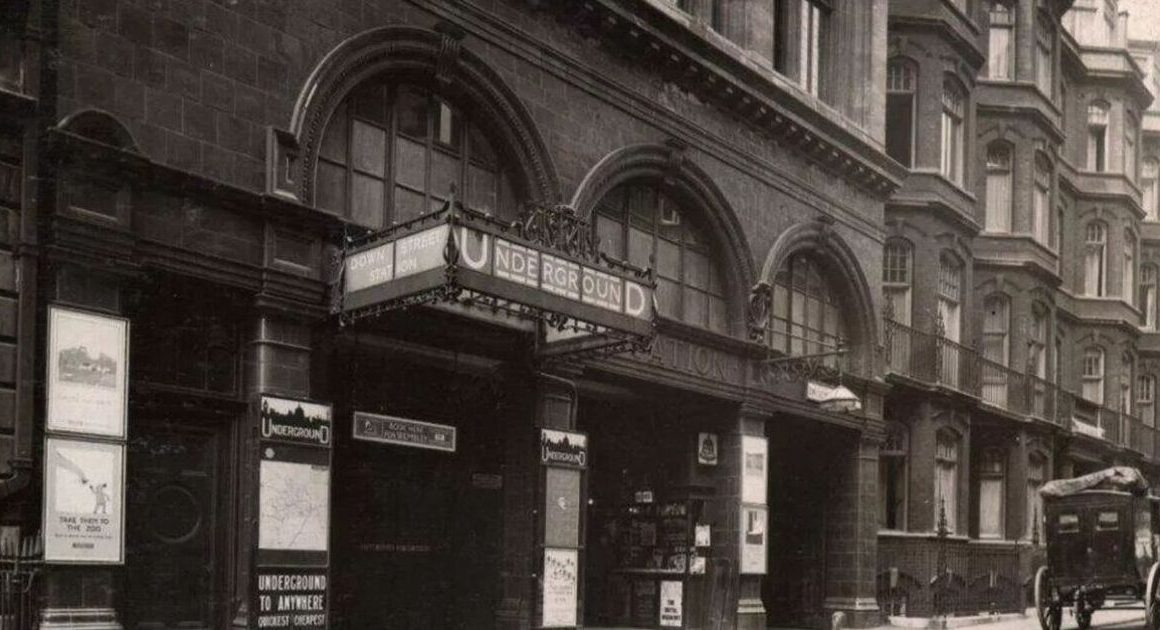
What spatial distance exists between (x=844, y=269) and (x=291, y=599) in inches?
580

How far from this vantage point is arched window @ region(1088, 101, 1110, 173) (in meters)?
44.1

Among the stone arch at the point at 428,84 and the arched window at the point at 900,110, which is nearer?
the stone arch at the point at 428,84

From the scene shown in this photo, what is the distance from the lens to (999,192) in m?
36.1

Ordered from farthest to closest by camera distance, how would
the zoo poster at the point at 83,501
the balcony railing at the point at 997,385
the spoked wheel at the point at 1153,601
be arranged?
the balcony railing at the point at 997,385 < the spoked wheel at the point at 1153,601 < the zoo poster at the point at 83,501

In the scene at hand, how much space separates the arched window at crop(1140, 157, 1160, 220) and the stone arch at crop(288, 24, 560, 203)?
127ft

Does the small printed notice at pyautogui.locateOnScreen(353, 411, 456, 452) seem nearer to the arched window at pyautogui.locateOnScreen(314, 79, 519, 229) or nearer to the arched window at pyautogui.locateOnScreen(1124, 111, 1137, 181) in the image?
the arched window at pyautogui.locateOnScreen(314, 79, 519, 229)

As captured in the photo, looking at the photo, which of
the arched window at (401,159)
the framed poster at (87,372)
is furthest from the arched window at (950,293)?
the framed poster at (87,372)

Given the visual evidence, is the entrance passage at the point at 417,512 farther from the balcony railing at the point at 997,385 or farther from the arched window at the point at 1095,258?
the arched window at the point at 1095,258

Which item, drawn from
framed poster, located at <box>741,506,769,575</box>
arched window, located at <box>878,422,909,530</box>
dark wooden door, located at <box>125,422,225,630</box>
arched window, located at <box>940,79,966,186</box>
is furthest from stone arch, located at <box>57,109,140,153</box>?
arched window, located at <box>940,79,966,186</box>

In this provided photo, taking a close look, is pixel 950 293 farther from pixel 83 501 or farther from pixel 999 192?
pixel 83 501

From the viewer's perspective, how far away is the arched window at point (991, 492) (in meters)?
35.0

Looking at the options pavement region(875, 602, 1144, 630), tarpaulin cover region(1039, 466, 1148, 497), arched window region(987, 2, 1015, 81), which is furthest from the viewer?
arched window region(987, 2, 1015, 81)

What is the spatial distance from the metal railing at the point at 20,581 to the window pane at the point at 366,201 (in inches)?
205

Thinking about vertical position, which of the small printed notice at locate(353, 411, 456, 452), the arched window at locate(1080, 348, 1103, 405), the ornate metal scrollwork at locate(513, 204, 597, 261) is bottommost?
the small printed notice at locate(353, 411, 456, 452)
